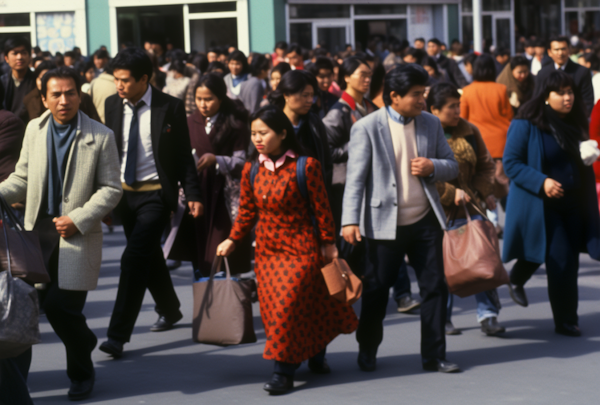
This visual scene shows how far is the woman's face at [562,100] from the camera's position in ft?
20.1

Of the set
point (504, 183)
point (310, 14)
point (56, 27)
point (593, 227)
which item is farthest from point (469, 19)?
point (593, 227)

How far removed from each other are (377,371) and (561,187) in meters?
1.82

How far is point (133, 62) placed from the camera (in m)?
5.75

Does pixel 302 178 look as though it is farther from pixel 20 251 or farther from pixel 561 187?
pixel 561 187

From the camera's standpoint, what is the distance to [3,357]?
402 cm

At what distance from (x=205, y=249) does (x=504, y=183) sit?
4.09 m

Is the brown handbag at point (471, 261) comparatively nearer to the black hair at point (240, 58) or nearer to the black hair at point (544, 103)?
the black hair at point (544, 103)

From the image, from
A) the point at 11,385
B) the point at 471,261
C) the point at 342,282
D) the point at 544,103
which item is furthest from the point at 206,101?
the point at 11,385

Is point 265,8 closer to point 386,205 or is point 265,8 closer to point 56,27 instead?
point 56,27

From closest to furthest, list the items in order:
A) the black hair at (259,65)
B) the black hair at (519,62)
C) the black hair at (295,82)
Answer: the black hair at (295,82), the black hair at (519,62), the black hair at (259,65)

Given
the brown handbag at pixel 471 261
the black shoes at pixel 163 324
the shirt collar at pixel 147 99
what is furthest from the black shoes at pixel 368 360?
the shirt collar at pixel 147 99

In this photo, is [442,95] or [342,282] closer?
[342,282]

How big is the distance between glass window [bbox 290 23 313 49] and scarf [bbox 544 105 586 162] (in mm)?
21732

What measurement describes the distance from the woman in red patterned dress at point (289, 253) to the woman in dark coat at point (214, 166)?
1243mm
